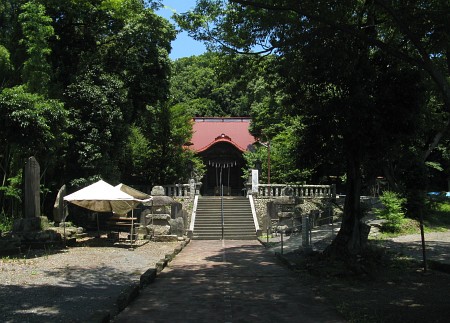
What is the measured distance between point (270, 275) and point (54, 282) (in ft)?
15.8

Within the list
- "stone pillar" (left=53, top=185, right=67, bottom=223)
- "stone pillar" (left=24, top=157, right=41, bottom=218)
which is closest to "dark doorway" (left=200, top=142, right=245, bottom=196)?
"stone pillar" (left=53, top=185, right=67, bottom=223)

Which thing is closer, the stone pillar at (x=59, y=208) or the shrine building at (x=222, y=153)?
the stone pillar at (x=59, y=208)

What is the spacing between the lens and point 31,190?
46.0ft

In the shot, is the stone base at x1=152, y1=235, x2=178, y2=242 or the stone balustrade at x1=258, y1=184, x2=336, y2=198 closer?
the stone base at x1=152, y1=235, x2=178, y2=242

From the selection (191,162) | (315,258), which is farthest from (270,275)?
(191,162)

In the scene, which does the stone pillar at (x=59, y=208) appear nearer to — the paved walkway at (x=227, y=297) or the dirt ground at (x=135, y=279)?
the dirt ground at (x=135, y=279)

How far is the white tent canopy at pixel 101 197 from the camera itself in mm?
14945

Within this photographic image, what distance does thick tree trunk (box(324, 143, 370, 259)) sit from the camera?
35.8ft

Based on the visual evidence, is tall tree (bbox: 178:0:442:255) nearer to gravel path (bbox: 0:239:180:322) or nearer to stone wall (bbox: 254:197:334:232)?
gravel path (bbox: 0:239:180:322)

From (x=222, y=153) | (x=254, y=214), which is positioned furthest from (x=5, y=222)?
(x=222, y=153)

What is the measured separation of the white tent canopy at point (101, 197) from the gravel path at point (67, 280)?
1.69 m

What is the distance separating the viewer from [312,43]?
9797 mm

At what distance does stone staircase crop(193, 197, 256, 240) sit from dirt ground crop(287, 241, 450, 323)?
34.7 ft

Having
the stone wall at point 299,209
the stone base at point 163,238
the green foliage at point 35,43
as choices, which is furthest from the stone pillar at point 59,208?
the stone wall at point 299,209
